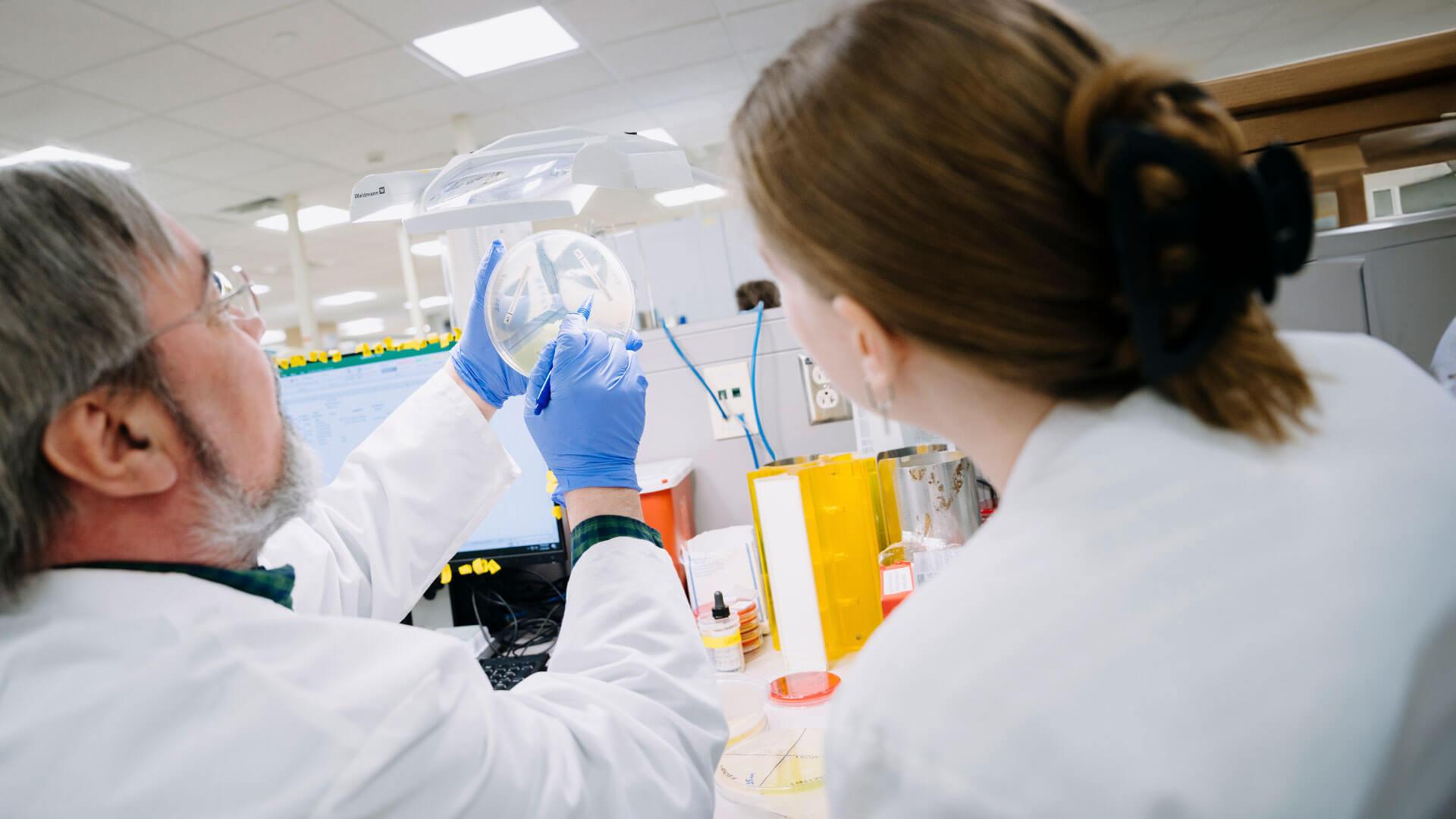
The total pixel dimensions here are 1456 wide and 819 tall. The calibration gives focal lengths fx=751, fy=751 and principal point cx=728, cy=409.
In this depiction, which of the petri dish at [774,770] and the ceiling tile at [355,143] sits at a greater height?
the ceiling tile at [355,143]

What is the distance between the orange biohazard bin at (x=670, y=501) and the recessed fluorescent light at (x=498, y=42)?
108 inches

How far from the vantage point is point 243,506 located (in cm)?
73

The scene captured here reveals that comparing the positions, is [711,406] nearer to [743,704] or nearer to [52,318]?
[743,704]

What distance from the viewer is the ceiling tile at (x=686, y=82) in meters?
4.27

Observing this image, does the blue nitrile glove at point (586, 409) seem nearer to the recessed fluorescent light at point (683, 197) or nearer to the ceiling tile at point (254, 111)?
the ceiling tile at point (254, 111)

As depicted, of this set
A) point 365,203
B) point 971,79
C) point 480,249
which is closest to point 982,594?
point 971,79

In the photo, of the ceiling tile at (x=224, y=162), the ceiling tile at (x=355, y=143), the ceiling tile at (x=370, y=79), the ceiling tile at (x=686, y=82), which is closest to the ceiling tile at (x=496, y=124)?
the ceiling tile at (x=355, y=143)

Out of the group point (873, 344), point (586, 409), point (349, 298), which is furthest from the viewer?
point (349, 298)

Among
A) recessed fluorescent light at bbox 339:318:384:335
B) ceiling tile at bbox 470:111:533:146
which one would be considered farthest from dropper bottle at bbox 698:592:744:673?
recessed fluorescent light at bbox 339:318:384:335

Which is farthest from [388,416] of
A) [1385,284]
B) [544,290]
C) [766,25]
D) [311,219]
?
[311,219]

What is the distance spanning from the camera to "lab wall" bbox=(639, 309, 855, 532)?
1.48m

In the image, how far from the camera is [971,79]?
47 cm

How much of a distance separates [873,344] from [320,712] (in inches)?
20.0

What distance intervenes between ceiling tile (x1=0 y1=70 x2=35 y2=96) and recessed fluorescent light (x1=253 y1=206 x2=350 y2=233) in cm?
225
